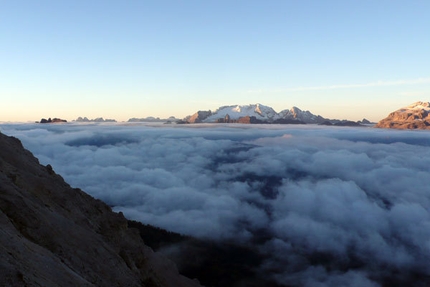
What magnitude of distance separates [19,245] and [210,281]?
17711 cm

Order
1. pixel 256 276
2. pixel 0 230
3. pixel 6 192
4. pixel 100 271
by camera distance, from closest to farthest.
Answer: pixel 0 230
pixel 6 192
pixel 100 271
pixel 256 276

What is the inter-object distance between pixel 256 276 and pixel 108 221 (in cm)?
16591

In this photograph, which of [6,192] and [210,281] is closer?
[6,192]

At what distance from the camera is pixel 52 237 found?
29641 millimetres

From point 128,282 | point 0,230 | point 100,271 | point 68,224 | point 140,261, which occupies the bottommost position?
point 140,261

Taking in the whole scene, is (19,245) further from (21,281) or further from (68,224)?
(68,224)

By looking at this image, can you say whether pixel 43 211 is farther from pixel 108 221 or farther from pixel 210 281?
pixel 210 281

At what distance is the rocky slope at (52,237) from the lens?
20.0 meters

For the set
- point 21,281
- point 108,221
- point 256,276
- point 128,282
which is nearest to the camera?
point 21,281

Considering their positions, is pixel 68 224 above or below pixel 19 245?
below

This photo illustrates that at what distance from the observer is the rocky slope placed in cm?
2002

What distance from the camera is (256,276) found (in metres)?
200

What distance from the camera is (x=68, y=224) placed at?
3472 cm

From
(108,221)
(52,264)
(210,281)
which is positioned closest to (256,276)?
(210,281)
